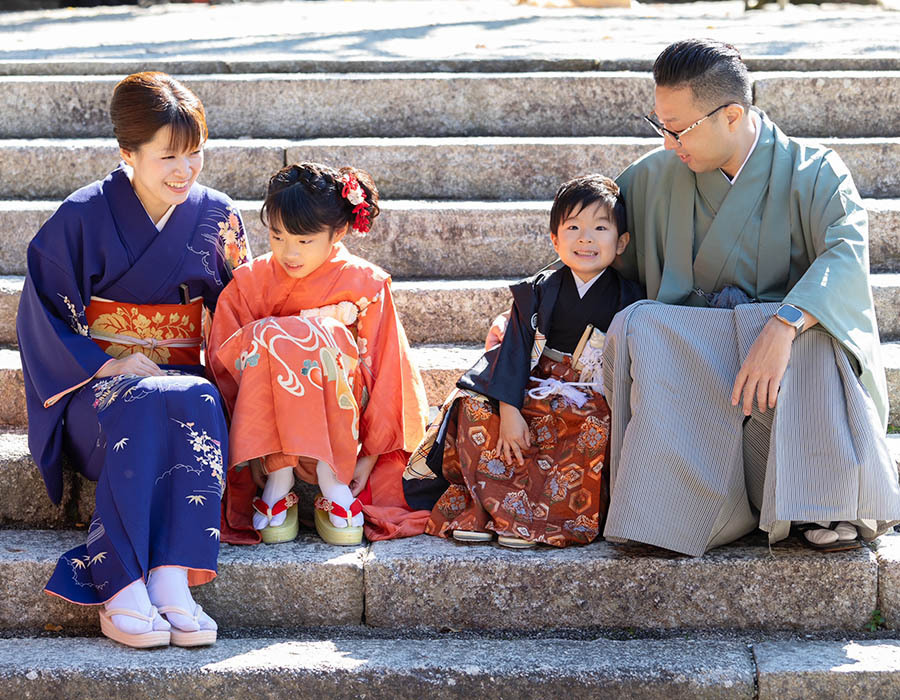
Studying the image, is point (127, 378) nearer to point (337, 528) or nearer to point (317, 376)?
point (317, 376)

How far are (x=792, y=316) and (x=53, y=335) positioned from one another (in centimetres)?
219

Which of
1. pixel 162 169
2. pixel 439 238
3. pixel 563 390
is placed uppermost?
pixel 162 169

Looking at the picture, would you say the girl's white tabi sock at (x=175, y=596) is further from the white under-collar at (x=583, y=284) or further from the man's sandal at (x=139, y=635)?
the white under-collar at (x=583, y=284)

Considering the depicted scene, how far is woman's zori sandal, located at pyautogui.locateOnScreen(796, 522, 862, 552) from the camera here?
311 cm

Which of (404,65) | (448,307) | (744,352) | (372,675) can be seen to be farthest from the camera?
(404,65)

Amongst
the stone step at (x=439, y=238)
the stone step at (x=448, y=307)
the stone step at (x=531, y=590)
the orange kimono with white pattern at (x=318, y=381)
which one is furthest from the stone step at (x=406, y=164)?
the stone step at (x=531, y=590)

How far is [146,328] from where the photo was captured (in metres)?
3.52

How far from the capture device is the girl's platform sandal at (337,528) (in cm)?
331

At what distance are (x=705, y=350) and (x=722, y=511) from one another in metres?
0.47

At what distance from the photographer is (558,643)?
10.0 feet

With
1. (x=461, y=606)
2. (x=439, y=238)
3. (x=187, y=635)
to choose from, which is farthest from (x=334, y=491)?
(x=439, y=238)

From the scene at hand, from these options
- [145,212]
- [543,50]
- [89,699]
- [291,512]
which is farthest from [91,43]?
[89,699]

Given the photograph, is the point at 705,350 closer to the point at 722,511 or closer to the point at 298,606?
the point at 722,511

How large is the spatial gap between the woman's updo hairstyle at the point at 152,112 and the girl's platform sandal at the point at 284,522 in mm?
1137
